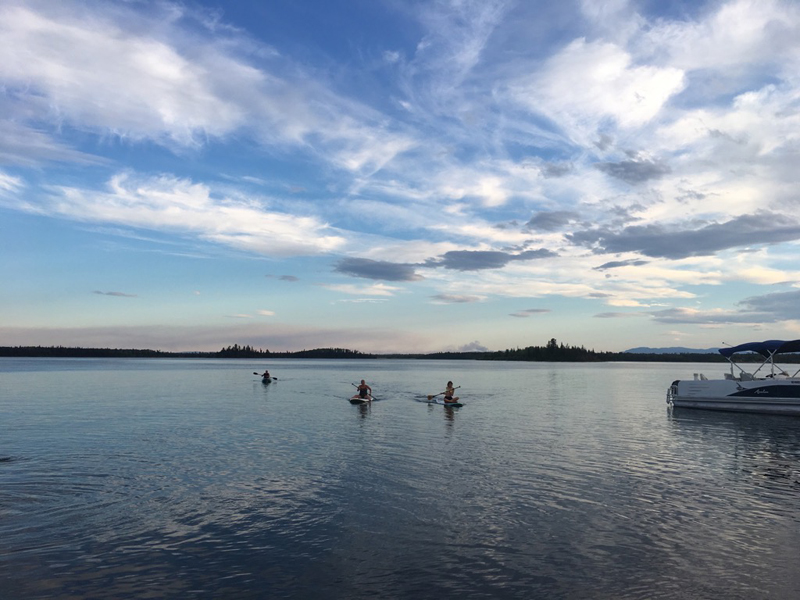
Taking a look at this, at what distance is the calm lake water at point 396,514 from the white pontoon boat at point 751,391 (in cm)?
1266

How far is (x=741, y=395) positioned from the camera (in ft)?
157

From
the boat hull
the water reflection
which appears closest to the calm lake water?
the water reflection

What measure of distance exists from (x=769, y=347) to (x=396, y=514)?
41791mm

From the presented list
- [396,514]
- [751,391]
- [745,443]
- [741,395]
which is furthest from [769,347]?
[396,514]

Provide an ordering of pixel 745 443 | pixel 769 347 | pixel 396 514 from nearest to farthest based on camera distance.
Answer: pixel 396 514 → pixel 745 443 → pixel 769 347

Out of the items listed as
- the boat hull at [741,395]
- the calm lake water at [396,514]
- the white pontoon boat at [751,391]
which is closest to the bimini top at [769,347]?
the white pontoon boat at [751,391]

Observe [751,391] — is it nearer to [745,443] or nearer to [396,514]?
[745,443]

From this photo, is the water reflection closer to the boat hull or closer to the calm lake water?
the calm lake water

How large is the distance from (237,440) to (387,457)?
33.5ft

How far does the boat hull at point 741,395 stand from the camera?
1764 inches

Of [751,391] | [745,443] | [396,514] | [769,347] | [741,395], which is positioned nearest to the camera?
[396,514]

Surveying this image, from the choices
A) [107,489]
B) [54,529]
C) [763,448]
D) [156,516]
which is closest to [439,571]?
[156,516]

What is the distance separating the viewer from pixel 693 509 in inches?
698

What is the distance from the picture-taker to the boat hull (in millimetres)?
44812
